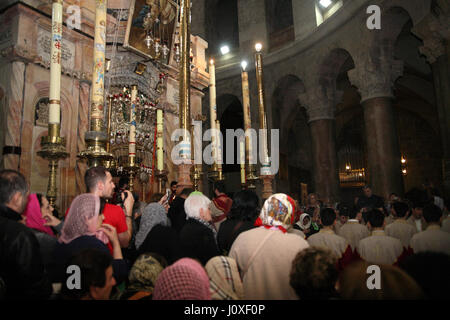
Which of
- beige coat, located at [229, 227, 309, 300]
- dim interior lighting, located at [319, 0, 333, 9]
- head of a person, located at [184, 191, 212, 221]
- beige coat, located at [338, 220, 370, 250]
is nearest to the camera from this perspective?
beige coat, located at [229, 227, 309, 300]

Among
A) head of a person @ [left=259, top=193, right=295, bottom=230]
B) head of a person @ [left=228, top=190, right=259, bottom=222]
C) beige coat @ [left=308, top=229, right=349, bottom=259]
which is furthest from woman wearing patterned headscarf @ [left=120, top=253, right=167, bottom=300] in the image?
beige coat @ [left=308, top=229, right=349, bottom=259]

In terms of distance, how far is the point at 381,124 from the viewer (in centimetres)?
976

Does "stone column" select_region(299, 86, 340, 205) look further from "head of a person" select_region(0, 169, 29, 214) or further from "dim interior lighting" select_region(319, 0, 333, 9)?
"head of a person" select_region(0, 169, 29, 214)

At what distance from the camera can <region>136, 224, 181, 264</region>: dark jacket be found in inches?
101

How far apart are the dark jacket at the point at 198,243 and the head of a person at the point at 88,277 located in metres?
Answer: 0.90

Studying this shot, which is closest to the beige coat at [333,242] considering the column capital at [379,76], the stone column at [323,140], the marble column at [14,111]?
the marble column at [14,111]

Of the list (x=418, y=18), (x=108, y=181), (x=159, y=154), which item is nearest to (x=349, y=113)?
(x=418, y=18)

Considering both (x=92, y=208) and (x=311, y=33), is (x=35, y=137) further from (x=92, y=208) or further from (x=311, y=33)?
(x=311, y=33)

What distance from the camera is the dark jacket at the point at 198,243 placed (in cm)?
259

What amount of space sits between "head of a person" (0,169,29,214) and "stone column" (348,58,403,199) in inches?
369

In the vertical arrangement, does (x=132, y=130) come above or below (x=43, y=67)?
below

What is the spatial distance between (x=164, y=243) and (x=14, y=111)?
4.68 m

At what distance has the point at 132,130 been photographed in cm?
555

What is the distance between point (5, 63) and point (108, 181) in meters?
4.80
